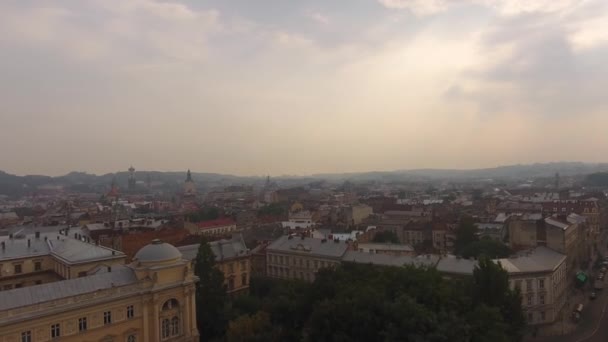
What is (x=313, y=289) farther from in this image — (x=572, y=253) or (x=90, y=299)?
(x=572, y=253)

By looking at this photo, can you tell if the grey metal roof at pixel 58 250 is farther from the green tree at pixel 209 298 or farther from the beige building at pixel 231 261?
the beige building at pixel 231 261

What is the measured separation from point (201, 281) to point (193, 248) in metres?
16.3

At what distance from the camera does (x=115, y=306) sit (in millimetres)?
38875

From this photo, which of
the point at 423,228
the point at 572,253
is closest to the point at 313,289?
the point at 572,253

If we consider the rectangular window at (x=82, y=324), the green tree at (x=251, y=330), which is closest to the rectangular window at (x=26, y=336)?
the rectangular window at (x=82, y=324)

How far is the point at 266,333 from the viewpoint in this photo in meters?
35.7

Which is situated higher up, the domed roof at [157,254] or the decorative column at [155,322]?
the domed roof at [157,254]

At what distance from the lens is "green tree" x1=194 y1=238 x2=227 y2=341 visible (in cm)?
4674

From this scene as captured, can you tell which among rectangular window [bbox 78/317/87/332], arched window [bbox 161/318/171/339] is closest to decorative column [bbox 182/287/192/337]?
arched window [bbox 161/318/171/339]

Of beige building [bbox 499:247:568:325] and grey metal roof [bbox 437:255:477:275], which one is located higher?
grey metal roof [bbox 437:255:477:275]

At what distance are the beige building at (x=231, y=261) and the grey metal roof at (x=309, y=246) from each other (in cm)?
849

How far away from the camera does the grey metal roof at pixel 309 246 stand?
67.8 metres

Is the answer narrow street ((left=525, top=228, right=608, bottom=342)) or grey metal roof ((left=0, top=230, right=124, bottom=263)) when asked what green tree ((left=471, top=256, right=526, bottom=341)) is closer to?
narrow street ((left=525, top=228, right=608, bottom=342))

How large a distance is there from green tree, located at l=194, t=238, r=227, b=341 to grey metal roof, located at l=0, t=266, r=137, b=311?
8864 mm
